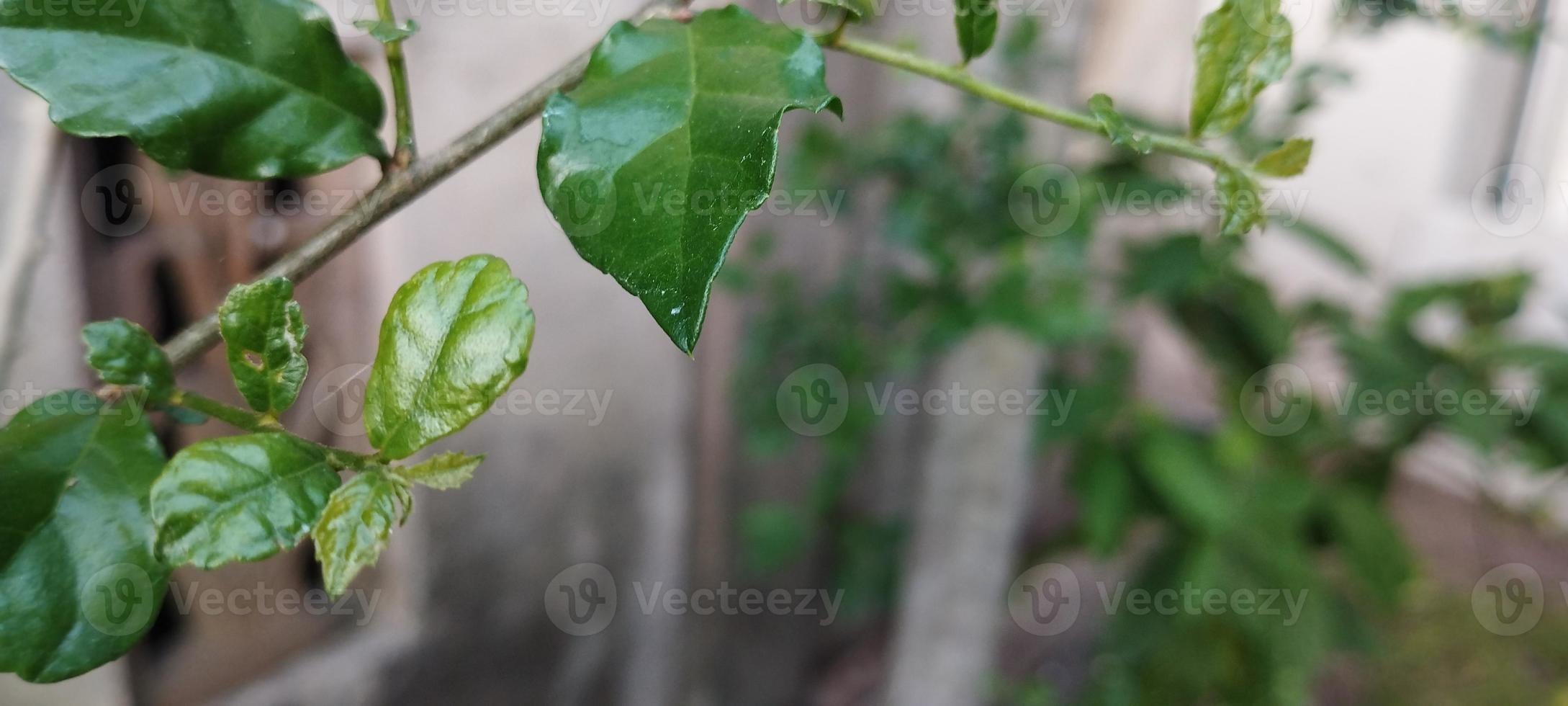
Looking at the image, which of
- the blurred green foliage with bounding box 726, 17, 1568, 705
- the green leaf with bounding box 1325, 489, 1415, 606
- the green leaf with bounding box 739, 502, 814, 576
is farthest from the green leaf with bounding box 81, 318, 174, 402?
the green leaf with bounding box 1325, 489, 1415, 606

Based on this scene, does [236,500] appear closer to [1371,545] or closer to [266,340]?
[266,340]

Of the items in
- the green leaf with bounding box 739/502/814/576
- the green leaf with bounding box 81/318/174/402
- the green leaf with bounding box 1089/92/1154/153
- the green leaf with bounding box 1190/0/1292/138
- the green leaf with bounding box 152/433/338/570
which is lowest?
the green leaf with bounding box 739/502/814/576

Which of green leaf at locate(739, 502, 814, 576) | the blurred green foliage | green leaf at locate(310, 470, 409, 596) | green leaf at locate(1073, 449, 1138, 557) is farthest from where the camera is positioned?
green leaf at locate(739, 502, 814, 576)

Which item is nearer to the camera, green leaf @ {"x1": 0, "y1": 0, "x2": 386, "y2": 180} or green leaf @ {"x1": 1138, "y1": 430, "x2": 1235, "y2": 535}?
green leaf @ {"x1": 0, "y1": 0, "x2": 386, "y2": 180}

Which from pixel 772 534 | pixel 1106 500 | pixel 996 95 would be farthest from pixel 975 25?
pixel 772 534

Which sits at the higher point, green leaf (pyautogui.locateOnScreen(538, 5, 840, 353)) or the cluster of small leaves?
green leaf (pyautogui.locateOnScreen(538, 5, 840, 353))

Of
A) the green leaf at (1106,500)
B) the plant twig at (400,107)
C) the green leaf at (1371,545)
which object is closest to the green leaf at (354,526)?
the plant twig at (400,107)

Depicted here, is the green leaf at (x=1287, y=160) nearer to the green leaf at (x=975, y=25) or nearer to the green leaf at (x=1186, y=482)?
the green leaf at (x=975, y=25)

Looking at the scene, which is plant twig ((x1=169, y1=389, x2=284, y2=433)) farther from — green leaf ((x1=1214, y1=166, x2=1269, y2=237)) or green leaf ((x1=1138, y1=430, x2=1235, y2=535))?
green leaf ((x1=1138, y1=430, x2=1235, y2=535))

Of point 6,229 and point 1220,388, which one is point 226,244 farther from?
point 1220,388
